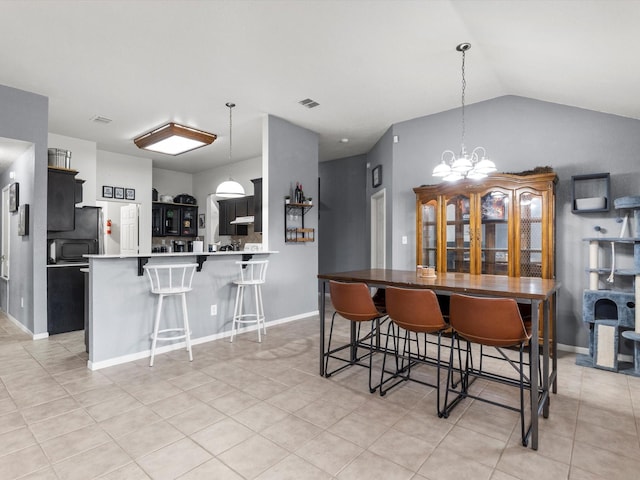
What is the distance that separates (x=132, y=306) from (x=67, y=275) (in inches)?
75.2

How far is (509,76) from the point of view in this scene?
3674 mm

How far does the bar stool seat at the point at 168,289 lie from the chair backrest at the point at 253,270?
0.68 metres

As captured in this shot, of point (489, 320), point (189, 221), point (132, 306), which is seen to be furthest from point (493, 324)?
point (189, 221)

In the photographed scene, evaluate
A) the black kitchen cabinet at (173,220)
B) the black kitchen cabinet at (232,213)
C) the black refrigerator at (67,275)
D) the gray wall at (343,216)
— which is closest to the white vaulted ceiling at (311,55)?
the black refrigerator at (67,275)

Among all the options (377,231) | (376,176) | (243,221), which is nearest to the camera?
(376,176)

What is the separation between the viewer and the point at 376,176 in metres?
6.08

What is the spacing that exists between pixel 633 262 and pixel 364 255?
13.4ft

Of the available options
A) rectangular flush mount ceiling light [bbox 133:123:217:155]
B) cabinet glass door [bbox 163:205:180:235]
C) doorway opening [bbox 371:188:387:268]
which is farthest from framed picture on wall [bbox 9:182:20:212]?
doorway opening [bbox 371:188:387:268]

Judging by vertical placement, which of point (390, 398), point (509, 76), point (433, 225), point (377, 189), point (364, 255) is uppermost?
point (509, 76)

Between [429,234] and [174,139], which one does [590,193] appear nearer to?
[429,234]

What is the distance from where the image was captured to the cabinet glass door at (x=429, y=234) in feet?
15.0

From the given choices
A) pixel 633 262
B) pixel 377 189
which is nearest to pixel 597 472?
pixel 633 262

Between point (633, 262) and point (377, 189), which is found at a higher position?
point (377, 189)

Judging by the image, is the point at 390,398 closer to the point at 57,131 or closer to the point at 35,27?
the point at 35,27
